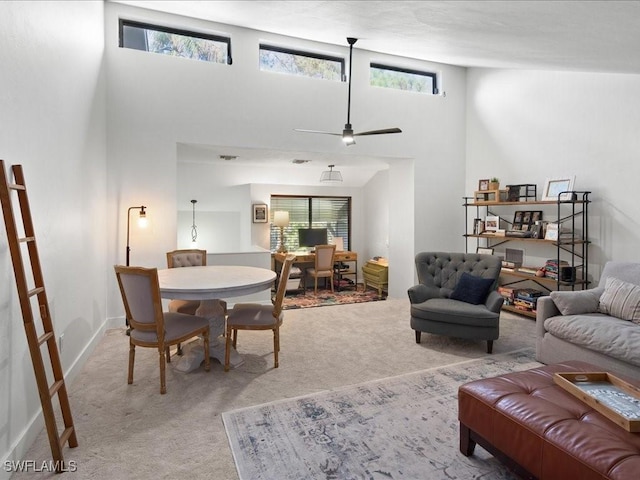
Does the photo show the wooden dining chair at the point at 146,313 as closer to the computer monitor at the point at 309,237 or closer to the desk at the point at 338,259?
the desk at the point at 338,259

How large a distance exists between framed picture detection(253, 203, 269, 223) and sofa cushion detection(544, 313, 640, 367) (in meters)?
5.25

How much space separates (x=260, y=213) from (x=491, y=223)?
164 inches

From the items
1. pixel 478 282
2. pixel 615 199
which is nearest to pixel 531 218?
pixel 615 199

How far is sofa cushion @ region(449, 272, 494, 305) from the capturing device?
3.78m

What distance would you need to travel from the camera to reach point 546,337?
3.27 m

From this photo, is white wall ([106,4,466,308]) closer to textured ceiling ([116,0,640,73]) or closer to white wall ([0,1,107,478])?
white wall ([0,1,107,478])

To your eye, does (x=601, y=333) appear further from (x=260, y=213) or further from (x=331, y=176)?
(x=260, y=213)

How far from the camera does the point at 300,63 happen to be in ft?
16.9

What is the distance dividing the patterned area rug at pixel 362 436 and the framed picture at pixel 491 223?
116 inches

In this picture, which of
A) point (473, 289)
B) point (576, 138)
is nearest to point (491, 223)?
point (576, 138)

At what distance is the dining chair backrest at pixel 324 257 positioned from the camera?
23.1ft

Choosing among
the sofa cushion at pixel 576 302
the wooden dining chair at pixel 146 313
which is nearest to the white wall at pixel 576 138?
the sofa cushion at pixel 576 302

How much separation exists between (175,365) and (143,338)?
0.59 metres

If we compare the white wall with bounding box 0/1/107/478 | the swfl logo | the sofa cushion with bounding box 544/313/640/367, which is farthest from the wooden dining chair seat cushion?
the sofa cushion with bounding box 544/313/640/367
